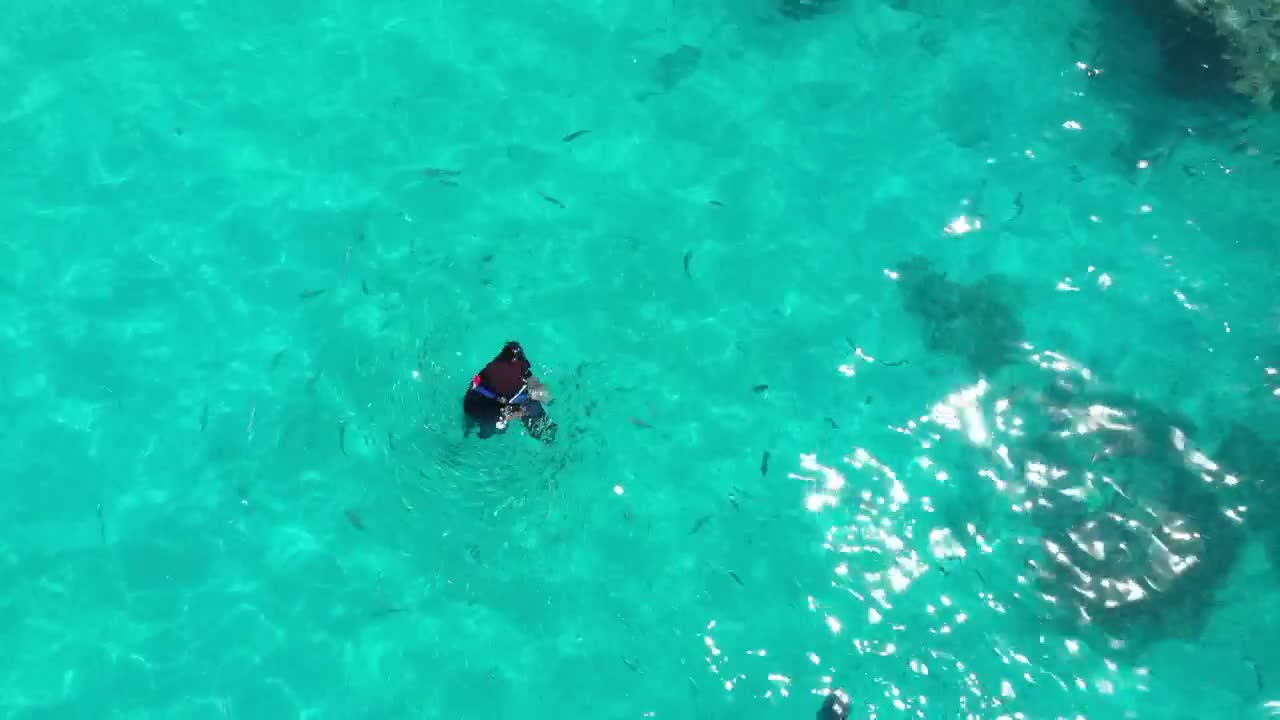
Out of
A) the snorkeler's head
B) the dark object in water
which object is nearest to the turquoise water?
the dark object in water

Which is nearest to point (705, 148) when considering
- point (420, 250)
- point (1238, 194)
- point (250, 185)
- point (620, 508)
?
point (420, 250)

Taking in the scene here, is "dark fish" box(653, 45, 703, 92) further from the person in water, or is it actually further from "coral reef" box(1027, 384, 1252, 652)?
"coral reef" box(1027, 384, 1252, 652)

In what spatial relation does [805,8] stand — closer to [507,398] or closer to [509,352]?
[509,352]

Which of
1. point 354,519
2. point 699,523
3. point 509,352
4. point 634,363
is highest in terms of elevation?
point 509,352

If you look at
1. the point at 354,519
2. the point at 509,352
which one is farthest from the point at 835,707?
the point at 354,519

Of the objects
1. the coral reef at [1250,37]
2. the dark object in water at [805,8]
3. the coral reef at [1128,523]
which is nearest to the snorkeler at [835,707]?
the coral reef at [1128,523]
